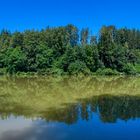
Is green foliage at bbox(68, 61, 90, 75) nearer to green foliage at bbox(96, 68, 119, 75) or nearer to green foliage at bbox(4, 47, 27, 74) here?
green foliage at bbox(96, 68, 119, 75)

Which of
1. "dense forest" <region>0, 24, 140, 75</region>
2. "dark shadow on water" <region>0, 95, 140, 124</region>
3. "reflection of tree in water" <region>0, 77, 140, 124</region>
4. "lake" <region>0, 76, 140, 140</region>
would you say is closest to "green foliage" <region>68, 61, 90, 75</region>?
"dense forest" <region>0, 24, 140, 75</region>

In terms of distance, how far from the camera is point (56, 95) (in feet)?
92.8

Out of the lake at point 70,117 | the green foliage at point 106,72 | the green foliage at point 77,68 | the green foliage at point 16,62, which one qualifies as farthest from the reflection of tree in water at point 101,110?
the green foliage at point 16,62

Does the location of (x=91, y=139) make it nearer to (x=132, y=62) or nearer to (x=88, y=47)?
(x=88, y=47)

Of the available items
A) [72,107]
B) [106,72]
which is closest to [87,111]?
[72,107]

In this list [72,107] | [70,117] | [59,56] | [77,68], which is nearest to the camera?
[70,117]

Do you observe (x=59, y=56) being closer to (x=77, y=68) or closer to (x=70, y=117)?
(x=77, y=68)

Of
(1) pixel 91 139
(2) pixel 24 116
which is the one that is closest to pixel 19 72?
(2) pixel 24 116

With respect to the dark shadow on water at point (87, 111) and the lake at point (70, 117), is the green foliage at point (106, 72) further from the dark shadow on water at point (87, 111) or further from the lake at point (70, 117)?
the dark shadow on water at point (87, 111)

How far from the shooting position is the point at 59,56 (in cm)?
6594

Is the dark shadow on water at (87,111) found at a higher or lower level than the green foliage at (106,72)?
lower

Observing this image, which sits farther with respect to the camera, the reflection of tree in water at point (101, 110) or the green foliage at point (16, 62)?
the green foliage at point (16, 62)

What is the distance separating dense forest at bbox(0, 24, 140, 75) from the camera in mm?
61625

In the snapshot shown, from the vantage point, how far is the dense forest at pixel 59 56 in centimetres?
6162
